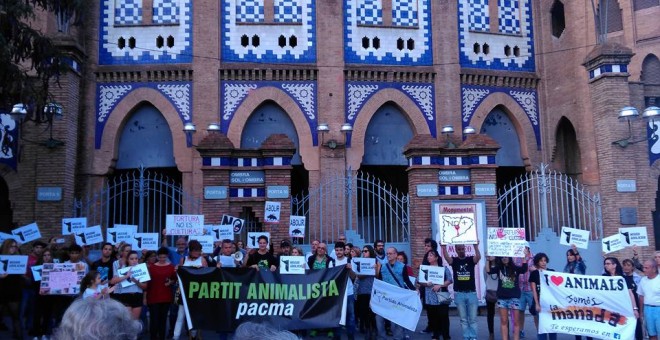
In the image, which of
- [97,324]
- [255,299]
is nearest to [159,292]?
[255,299]

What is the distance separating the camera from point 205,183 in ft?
49.3

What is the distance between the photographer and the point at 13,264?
1001cm

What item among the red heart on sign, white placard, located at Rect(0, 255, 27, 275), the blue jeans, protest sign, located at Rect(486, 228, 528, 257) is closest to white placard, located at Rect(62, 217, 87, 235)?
white placard, located at Rect(0, 255, 27, 275)

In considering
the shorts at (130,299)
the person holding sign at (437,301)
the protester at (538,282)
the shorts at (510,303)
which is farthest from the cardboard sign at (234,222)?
the protester at (538,282)

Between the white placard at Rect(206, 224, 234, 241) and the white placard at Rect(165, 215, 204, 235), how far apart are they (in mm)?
329

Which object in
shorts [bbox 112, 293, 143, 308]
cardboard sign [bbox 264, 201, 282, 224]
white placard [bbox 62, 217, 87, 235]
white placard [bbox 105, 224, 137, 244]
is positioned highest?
cardboard sign [bbox 264, 201, 282, 224]

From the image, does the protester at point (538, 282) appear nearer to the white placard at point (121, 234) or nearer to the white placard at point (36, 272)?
the white placard at point (121, 234)

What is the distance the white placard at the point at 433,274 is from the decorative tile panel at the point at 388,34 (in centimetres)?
1140

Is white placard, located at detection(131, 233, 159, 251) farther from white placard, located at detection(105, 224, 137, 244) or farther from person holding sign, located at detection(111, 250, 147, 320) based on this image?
person holding sign, located at detection(111, 250, 147, 320)

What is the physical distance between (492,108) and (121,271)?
15.1 metres

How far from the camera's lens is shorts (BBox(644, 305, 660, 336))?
9.25 metres

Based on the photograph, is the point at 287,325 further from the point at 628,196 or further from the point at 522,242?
the point at 628,196

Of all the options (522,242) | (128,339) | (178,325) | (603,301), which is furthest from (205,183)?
(128,339)

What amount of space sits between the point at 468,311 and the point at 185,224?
232 inches
